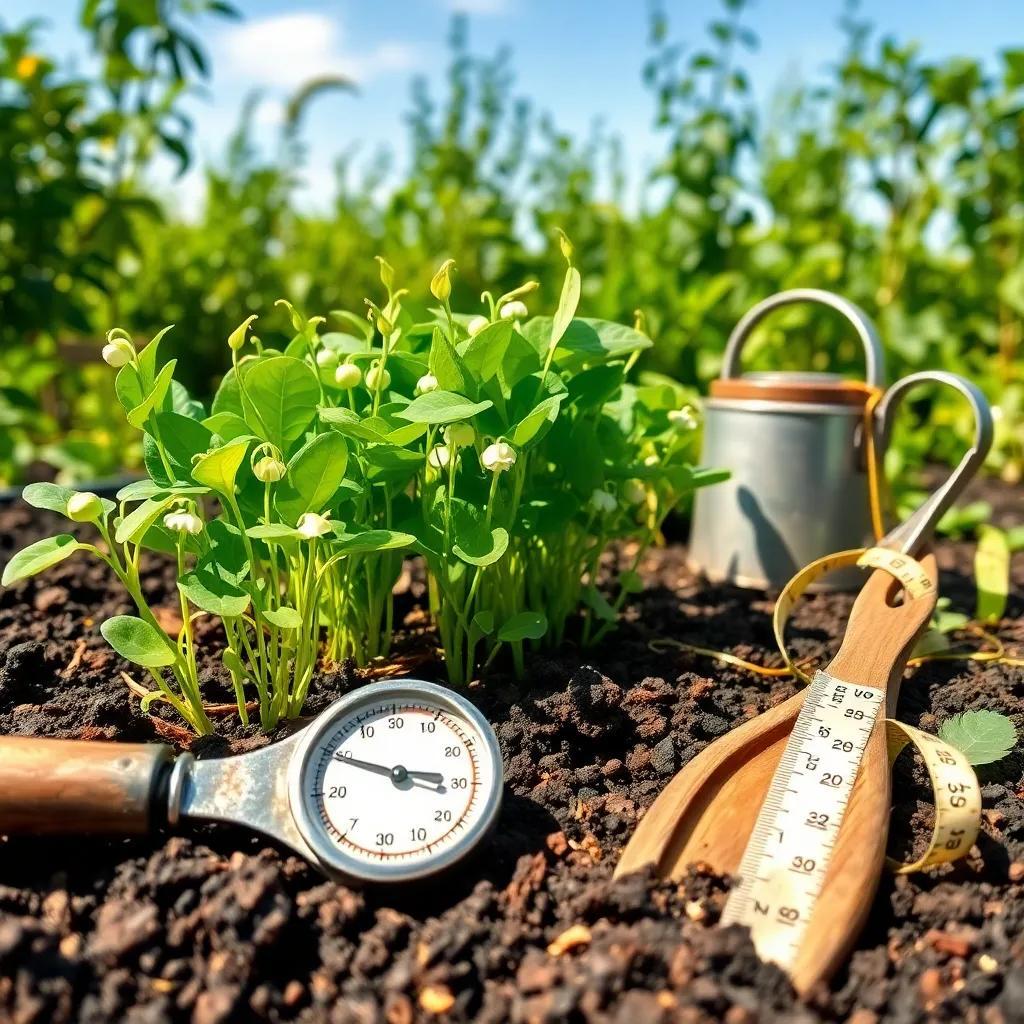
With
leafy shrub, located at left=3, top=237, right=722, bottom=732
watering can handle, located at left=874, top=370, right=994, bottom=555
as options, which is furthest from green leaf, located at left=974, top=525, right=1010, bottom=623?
leafy shrub, located at left=3, top=237, right=722, bottom=732

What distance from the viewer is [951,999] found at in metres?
0.82

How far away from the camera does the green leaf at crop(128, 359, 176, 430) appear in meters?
1.04

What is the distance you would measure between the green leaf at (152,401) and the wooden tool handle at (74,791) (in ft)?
1.16

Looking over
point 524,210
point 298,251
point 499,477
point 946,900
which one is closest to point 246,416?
point 499,477

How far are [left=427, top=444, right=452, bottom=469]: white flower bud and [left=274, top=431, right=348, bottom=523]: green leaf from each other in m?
0.15

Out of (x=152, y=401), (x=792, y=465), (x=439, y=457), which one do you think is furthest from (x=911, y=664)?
(x=152, y=401)

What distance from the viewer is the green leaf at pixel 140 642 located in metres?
1.08

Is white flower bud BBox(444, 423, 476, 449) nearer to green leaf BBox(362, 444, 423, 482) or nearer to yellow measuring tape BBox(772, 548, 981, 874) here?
green leaf BBox(362, 444, 423, 482)

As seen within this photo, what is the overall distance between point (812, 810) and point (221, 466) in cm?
71

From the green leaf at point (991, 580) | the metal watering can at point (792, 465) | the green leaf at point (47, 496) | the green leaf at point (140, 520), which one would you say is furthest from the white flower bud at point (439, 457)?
the green leaf at point (991, 580)

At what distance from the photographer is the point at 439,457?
119 cm

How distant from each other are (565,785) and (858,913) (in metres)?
0.35

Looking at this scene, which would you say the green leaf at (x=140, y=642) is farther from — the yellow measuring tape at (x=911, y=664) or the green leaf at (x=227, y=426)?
the yellow measuring tape at (x=911, y=664)

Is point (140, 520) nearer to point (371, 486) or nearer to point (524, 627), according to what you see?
point (371, 486)
